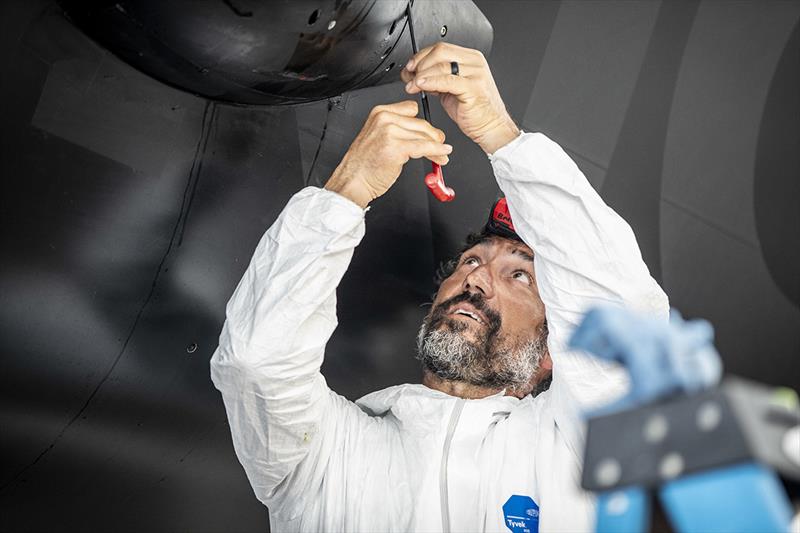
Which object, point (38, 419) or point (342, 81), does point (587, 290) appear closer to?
point (342, 81)

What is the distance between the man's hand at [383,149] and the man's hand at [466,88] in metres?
0.04

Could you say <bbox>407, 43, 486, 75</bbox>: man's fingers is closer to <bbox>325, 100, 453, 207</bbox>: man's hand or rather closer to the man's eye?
<bbox>325, 100, 453, 207</bbox>: man's hand

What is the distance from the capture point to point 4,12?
49cm

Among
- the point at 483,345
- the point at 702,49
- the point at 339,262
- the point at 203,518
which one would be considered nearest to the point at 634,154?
the point at 702,49

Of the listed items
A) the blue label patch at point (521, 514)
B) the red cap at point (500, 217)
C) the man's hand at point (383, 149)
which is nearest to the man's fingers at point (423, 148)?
the man's hand at point (383, 149)

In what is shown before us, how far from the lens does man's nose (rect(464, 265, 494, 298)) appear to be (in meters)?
1.01

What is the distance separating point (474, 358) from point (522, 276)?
0.49 ft

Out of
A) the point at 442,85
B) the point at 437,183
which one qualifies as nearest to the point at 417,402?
the point at 437,183

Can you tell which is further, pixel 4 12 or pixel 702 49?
pixel 702 49

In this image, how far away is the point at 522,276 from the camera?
1056mm

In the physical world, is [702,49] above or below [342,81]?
above

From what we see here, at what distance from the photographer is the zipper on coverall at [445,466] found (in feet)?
2.68

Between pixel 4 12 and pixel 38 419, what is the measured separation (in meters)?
0.32

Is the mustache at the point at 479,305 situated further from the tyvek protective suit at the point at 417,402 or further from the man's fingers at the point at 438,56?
the man's fingers at the point at 438,56
